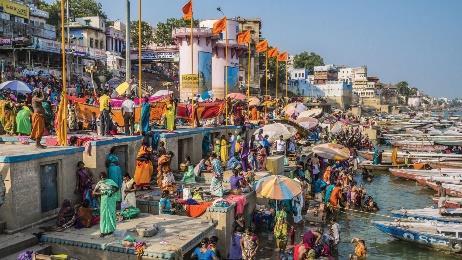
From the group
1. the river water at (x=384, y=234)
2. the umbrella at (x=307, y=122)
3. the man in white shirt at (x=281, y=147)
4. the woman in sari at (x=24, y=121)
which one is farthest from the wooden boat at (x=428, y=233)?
the woman in sari at (x=24, y=121)

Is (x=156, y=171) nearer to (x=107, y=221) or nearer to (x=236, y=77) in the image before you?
(x=107, y=221)

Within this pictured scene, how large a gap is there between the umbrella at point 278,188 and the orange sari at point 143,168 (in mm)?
3126

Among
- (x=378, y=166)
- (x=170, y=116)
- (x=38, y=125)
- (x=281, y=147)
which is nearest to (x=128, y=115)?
(x=170, y=116)

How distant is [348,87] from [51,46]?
7844cm

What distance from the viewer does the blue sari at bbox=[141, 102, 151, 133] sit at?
47.7 feet

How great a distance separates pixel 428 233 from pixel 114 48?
1874 inches

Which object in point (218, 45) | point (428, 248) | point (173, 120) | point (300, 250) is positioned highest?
point (218, 45)

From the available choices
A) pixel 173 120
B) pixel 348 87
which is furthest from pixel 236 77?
pixel 348 87

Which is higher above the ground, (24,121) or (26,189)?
(24,121)

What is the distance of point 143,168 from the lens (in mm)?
13031

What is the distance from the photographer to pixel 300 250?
10516 millimetres

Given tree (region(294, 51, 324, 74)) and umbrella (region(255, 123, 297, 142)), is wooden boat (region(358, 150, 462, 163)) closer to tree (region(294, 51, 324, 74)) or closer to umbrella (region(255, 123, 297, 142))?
umbrella (region(255, 123, 297, 142))

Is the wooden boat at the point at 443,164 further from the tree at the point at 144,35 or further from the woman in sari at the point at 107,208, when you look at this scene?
the tree at the point at 144,35

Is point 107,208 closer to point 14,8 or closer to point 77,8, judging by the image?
point 14,8
